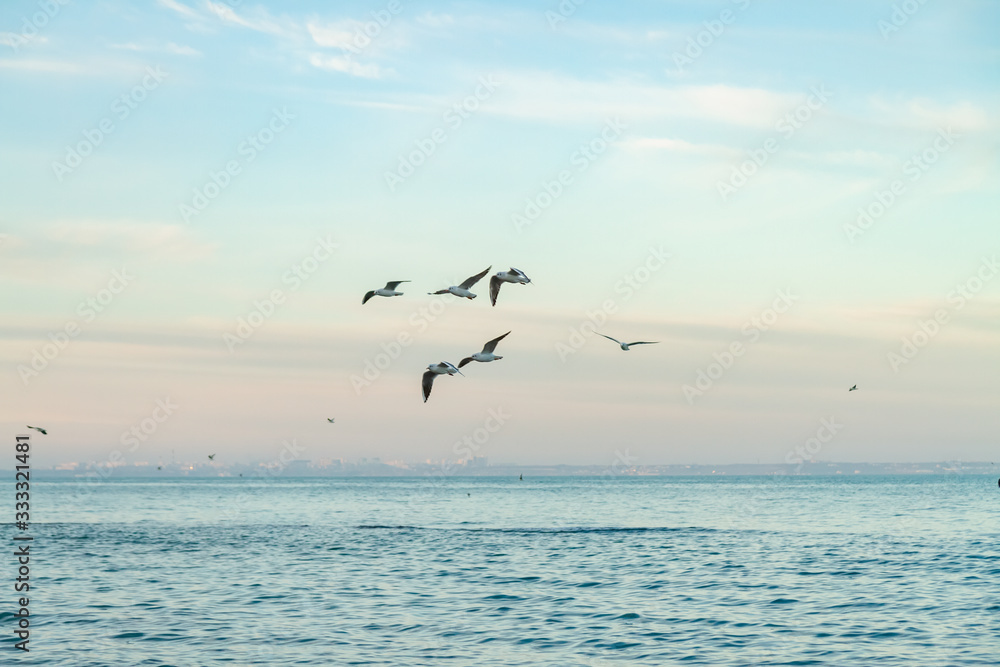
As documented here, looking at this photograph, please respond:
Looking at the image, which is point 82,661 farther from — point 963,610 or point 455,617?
point 963,610

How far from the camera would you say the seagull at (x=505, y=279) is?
26.8m

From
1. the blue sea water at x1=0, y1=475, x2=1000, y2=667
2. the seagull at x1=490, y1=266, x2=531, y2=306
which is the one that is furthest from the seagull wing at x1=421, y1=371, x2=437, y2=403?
the blue sea water at x1=0, y1=475, x2=1000, y2=667

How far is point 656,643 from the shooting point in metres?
26.9

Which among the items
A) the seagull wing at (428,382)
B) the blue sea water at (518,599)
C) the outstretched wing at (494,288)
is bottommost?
the blue sea water at (518,599)

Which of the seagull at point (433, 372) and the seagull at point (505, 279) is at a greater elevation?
the seagull at point (505, 279)

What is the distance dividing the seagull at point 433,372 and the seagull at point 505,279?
2.10 m

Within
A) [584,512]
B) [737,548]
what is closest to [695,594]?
[737,548]

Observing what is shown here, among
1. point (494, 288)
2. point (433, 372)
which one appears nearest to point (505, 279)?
point (494, 288)

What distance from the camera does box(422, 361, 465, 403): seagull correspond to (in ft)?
85.1

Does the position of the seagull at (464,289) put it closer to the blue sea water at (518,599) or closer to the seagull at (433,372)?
the seagull at (433,372)

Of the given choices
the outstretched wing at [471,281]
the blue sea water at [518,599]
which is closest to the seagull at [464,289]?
the outstretched wing at [471,281]

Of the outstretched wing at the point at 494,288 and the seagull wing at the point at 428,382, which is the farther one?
the outstretched wing at the point at 494,288

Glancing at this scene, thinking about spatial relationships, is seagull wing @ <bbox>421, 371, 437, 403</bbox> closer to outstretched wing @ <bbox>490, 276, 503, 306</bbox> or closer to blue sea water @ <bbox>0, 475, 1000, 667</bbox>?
outstretched wing @ <bbox>490, 276, 503, 306</bbox>

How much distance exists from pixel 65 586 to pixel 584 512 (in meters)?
68.4
